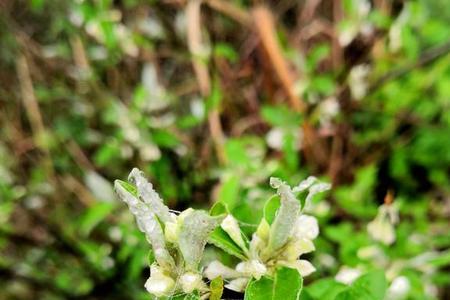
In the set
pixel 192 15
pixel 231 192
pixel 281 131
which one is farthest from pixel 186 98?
pixel 231 192

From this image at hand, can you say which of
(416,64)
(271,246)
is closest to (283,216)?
(271,246)

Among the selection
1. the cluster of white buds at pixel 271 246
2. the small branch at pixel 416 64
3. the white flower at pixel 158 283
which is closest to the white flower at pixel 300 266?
the cluster of white buds at pixel 271 246

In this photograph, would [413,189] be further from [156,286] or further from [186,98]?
[156,286]

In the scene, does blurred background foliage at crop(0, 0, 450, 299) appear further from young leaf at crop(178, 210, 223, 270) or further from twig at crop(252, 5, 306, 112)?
young leaf at crop(178, 210, 223, 270)

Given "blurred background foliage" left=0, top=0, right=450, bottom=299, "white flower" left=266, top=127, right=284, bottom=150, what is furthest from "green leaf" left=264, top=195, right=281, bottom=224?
"white flower" left=266, top=127, right=284, bottom=150

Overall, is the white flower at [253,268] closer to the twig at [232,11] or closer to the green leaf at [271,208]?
the green leaf at [271,208]

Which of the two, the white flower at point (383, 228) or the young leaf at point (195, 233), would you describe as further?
the white flower at point (383, 228)
